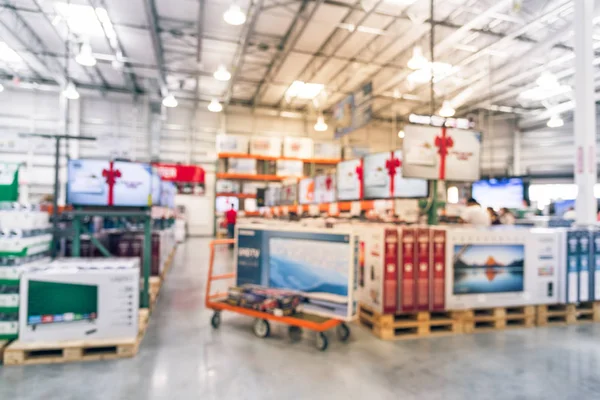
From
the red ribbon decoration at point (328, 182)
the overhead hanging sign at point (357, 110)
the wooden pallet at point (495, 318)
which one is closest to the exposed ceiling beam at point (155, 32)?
the overhead hanging sign at point (357, 110)

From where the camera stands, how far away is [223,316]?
4.84 metres

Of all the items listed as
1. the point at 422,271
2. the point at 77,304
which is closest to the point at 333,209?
the point at 422,271

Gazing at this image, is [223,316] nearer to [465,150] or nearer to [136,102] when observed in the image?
[465,150]

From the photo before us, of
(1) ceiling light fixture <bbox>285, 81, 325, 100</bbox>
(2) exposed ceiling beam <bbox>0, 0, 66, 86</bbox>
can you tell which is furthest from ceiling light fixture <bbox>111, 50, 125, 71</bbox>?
(1) ceiling light fixture <bbox>285, 81, 325, 100</bbox>

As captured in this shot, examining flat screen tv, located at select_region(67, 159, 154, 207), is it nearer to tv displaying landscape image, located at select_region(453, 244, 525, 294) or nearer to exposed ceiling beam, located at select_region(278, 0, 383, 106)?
tv displaying landscape image, located at select_region(453, 244, 525, 294)

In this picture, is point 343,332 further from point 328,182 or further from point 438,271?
point 328,182

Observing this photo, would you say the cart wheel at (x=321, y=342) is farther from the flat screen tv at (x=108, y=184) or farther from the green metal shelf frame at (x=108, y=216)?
the flat screen tv at (x=108, y=184)

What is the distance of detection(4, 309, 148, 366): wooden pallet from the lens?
10.4 feet

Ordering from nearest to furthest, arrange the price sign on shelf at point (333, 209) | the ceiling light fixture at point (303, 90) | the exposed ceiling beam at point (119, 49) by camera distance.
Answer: the price sign on shelf at point (333, 209) < the exposed ceiling beam at point (119, 49) < the ceiling light fixture at point (303, 90)

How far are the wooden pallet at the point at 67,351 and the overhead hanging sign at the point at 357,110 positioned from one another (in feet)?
24.7

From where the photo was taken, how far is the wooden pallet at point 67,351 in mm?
3156

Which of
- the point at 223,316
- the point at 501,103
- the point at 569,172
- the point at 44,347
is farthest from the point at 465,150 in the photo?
the point at 569,172

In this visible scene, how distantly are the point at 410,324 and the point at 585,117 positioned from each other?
408 cm

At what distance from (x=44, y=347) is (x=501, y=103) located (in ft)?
61.9
